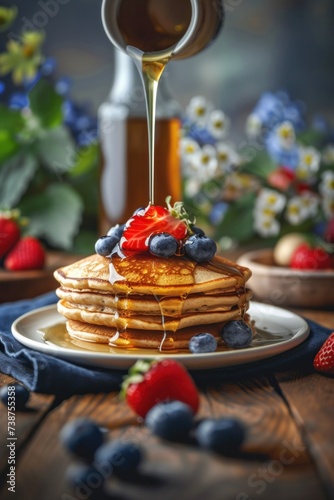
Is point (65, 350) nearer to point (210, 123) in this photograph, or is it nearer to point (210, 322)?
point (210, 322)

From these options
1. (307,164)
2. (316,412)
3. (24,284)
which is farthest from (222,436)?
(307,164)

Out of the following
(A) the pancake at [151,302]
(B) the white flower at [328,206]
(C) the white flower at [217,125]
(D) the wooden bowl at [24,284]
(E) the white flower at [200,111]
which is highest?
(E) the white flower at [200,111]

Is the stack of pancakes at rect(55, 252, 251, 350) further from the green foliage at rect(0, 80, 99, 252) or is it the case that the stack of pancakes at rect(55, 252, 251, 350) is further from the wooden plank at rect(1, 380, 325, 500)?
the green foliage at rect(0, 80, 99, 252)

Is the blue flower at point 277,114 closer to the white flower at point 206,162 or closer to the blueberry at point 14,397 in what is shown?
the white flower at point 206,162

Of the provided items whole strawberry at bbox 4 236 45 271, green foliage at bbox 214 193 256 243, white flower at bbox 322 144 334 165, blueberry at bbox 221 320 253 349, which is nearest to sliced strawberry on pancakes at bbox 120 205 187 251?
blueberry at bbox 221 320 253 349

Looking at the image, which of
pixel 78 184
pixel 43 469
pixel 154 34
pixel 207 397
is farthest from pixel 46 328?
pixel 78 184

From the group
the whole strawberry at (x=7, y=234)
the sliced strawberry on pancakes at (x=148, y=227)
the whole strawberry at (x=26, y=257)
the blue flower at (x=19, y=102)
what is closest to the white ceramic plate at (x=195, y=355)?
the sliced strawberry on pancakes at (x=148, y=227)

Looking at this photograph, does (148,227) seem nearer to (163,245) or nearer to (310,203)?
(163,245)
